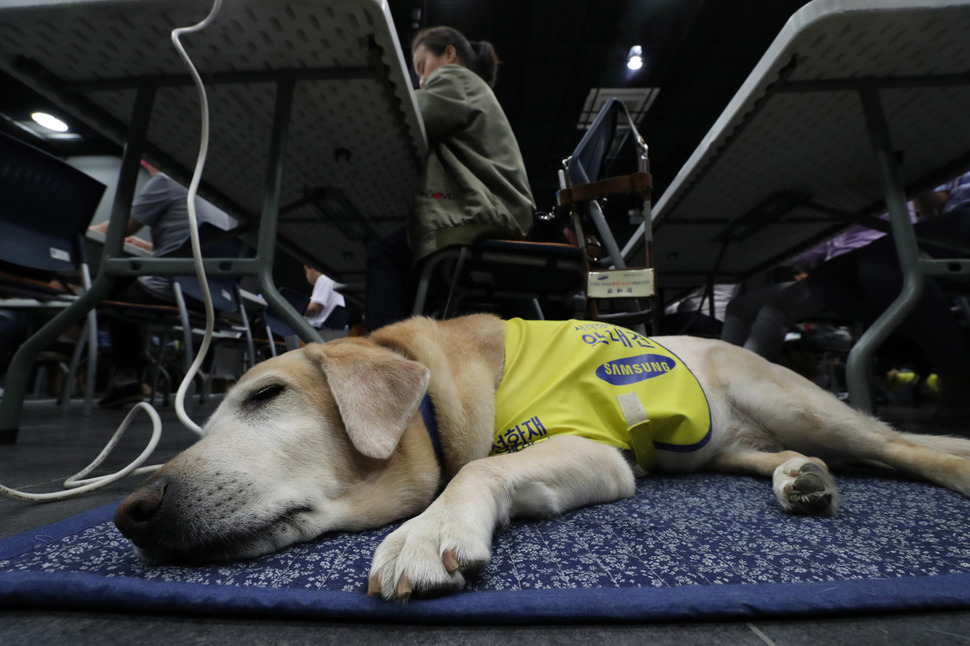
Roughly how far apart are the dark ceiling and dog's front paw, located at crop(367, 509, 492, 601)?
6787 mm

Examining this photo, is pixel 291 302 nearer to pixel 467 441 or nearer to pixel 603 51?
pixel 467 441

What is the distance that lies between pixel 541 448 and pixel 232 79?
168 centimetres

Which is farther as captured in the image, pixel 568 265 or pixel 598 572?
pixel 568 265

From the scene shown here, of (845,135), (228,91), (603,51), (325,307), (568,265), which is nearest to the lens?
(228,91)

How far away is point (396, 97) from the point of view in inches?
66.5

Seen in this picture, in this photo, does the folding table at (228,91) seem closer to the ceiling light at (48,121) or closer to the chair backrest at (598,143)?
the chair backrest at (598,143)

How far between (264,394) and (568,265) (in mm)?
1567

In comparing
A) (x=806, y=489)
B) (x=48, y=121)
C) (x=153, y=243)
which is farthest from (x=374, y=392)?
(x=48, y=121)

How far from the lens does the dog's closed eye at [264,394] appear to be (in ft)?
2.86

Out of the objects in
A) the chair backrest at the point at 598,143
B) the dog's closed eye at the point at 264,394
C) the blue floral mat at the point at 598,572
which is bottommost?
the blue floral mat at the point at 598,572

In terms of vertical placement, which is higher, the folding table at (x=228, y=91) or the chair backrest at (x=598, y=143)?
the chair backrest at (x=598, y=143)

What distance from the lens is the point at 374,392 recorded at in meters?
0.86

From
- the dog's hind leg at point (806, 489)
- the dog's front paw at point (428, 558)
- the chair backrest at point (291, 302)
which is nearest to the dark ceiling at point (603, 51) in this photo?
the chair backrest at point (291, 302)

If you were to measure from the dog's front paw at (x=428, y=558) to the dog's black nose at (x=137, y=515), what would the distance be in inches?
13.5
